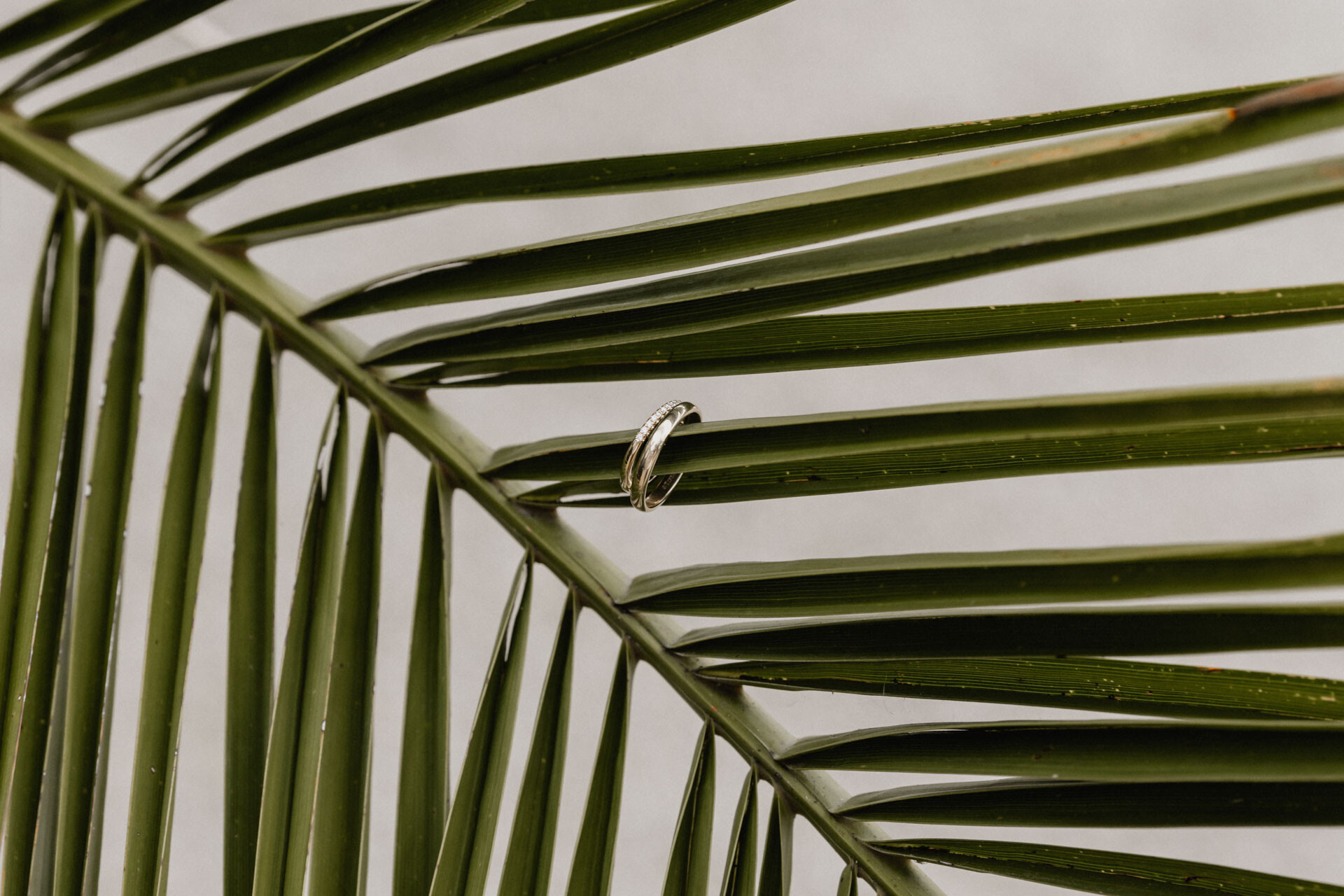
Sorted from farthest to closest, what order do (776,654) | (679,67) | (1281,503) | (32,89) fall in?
(679,67)
(1281,503)
(32,89)
(776,654)

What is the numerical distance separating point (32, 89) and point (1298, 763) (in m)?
0.63

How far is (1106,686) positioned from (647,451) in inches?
6.8

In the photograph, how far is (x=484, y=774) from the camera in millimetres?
357

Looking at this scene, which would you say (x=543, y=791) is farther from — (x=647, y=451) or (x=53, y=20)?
(x=53, y=20)

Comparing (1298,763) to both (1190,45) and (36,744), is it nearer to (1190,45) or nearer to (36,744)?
(36,744)

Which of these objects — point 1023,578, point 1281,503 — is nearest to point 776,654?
point 1023,578

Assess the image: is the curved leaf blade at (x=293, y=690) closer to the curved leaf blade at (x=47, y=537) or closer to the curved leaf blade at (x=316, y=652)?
the curved leaf blade at (x=316, y=652)

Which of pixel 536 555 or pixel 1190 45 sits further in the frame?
pixel 1190 45

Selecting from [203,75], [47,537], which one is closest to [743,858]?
[47,537]

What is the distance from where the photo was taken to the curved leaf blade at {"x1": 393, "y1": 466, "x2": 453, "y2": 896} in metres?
0.37

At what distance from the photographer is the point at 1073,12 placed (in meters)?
0.74

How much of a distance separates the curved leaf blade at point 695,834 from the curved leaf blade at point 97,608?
10.3 inches

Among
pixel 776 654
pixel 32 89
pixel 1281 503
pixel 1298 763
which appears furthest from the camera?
pixel 1281 503

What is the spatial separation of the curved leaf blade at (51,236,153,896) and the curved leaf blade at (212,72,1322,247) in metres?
0.08
